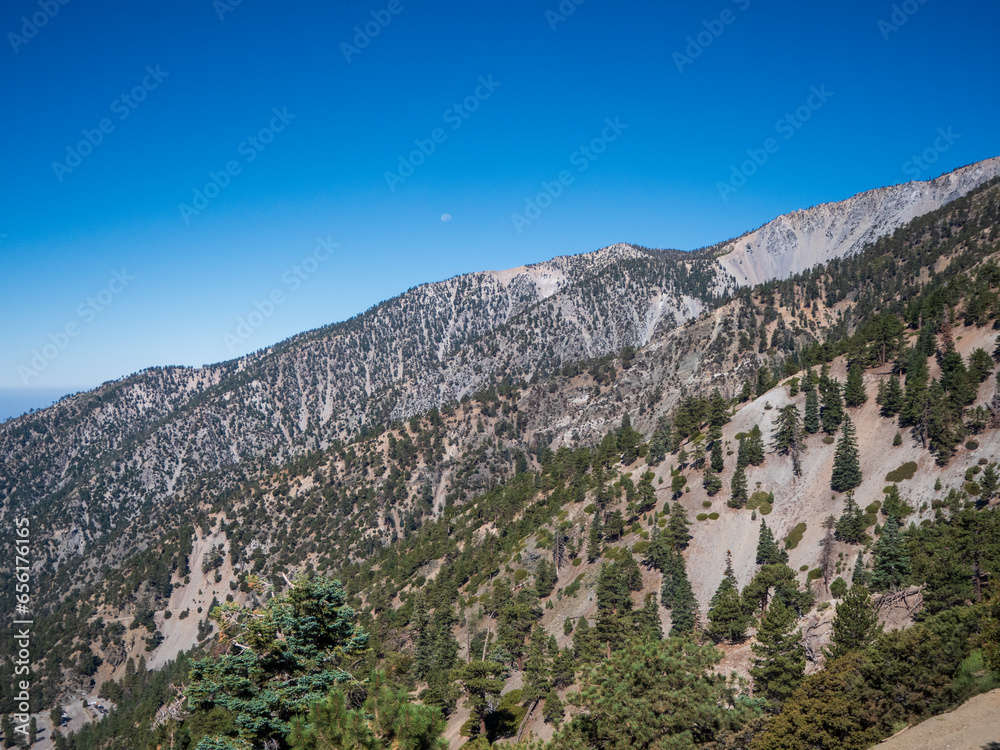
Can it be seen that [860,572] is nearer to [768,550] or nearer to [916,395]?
[768,550]

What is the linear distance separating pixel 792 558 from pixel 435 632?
160ft

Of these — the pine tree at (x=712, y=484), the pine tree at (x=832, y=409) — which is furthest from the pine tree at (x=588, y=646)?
the pine tree at (x=832, y=409)

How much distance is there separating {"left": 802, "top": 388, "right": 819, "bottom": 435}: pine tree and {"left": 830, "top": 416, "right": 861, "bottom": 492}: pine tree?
8188 mm

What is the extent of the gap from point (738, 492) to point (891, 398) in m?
26.6

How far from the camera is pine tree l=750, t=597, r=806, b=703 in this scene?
33.9 meters

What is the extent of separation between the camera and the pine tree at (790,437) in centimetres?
8771

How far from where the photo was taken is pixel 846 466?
259ft

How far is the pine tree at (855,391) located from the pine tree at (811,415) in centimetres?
448

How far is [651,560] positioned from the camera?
264 feet

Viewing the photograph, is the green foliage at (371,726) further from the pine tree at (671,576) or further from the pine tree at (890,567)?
the pine tree at (671,576)

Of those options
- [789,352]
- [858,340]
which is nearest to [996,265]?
[858,340]

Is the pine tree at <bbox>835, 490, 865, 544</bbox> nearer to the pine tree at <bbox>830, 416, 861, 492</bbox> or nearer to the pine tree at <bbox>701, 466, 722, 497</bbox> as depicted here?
the pine tree at <bbox>830, 416, 861, 492</bbox>

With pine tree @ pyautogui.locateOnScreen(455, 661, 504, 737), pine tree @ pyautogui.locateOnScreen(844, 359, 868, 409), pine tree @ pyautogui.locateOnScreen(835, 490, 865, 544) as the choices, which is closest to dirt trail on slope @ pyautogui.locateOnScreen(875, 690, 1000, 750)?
pine tree @ pyautogui.locateOnScreen(455, 661, 504, 737)

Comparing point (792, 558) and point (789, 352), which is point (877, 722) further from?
point (789, 352)
